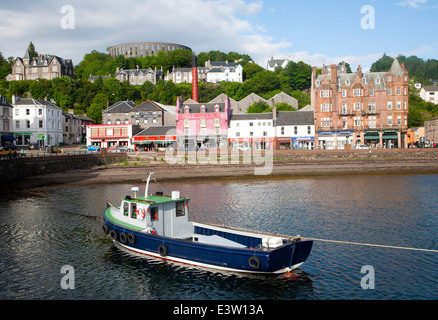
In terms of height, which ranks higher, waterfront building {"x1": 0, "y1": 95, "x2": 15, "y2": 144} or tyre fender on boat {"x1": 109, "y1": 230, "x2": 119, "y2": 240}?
waterfront building {"x1": 0, "y1": 95, "x2": 15, "y2": 144}

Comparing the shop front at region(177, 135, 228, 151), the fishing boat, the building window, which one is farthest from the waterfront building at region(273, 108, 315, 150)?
the fishing boat

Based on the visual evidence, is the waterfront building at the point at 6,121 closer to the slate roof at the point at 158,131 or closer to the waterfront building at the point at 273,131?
the slate roof at the point at 158,131

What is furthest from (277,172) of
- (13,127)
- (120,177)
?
(13,127)

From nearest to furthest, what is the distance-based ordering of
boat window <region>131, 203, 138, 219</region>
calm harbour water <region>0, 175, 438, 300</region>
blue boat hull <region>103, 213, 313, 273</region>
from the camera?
calm harbour water <region>0, 175, 438, 300</region>
blue boat hull <region>103, 213, 313, 273</region>
boat window <region>131, 203, 138, 219</region>

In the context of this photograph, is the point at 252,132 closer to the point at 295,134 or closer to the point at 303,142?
the point at 295,134

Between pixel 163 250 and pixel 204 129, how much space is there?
64.8 m

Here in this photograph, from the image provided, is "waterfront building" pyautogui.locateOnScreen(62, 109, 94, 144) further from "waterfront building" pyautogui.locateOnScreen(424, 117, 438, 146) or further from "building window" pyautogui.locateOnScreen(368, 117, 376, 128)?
"waterfront building" pyautogui.locateOnScreen(424, 117, 438, 146)

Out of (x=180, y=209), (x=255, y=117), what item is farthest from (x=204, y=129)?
(x=180, y=209)

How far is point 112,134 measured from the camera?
293 ft

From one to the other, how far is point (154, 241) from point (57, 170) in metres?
44.4

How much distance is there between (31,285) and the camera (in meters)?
17.1

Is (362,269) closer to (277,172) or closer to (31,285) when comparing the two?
(31,285)

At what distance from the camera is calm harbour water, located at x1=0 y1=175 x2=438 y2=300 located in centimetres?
1633

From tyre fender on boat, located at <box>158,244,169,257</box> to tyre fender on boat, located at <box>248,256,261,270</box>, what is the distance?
16.6ft
